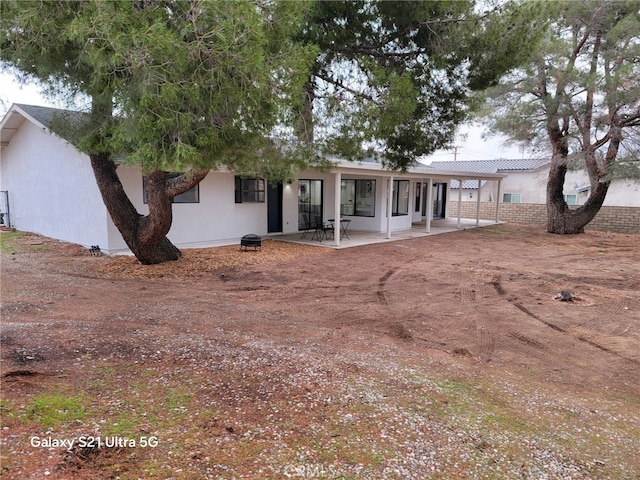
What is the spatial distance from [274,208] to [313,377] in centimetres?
1079

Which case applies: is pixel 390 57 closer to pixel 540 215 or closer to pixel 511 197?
pixel 540 215

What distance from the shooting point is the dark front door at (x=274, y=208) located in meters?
13.8

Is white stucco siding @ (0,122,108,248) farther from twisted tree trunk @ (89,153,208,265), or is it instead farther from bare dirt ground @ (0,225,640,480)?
bare dirt ground @ (0,225,640,480)

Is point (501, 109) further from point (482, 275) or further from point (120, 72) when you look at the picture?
point (120, 72)

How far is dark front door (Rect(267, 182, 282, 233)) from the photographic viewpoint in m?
13.8

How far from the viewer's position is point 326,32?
661 cm

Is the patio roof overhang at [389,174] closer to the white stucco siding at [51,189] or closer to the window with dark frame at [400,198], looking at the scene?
the window with dark frame at [400,198]

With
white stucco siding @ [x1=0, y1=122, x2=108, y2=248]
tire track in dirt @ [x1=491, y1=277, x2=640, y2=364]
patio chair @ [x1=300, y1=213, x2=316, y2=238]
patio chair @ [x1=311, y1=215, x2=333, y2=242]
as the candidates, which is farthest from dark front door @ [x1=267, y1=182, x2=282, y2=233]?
tire track in dirt @ [x1=491, y1=277, x2=640, y2=364]

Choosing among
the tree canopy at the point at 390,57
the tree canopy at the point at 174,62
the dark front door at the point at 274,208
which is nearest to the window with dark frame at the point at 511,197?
the dark front door at the point at 274,208

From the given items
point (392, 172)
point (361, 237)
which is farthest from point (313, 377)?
point (361, 237)

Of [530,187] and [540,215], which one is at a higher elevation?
[530,187]

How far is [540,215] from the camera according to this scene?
68.9 ft

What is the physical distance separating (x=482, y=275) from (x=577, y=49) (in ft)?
35.0

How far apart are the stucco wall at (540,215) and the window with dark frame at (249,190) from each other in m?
14.7
